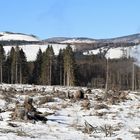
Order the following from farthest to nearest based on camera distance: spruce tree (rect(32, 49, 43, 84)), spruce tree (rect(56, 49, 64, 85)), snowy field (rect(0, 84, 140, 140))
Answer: spruce tree (rect(56, 49, 64, 85)), spruce tree (rect(32, 49, 43, 84)), snowy field (rect(0, 84, 140, 140))

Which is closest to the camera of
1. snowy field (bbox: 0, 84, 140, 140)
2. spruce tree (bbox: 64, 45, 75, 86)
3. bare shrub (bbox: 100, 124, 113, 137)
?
snowy field (bbox: 0, 84, 140, 140)

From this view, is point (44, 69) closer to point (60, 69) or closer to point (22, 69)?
point (22, 69)

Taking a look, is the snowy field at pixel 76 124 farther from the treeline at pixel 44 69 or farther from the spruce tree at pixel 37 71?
the spruce tree at pixel 37 71

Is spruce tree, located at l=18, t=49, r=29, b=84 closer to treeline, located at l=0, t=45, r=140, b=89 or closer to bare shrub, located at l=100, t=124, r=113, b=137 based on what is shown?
treeline, located at l=0, t=45, r=140, b=89

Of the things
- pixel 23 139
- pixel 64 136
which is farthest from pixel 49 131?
pixel 23 139

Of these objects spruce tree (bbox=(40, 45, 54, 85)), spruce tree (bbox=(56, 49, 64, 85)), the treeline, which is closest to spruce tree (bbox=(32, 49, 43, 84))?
the treeline

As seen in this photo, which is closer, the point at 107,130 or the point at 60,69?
the point at 107,130

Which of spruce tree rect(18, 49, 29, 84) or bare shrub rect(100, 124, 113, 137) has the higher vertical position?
spruce tree rect(18, 49, 29, 84)

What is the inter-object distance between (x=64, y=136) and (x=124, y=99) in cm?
1721

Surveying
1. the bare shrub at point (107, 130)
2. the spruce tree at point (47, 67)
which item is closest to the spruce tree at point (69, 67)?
the spruce tree at point (47, 67)

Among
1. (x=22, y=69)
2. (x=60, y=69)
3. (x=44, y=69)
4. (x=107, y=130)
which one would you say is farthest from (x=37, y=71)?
(x=107, y=130)

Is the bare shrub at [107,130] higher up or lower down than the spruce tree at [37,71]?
lower down

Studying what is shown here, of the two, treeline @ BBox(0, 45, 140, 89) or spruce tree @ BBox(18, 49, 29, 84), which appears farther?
spruce tree @ BBox(18, 49, 29, 84)

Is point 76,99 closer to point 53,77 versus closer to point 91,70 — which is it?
point 53,77
